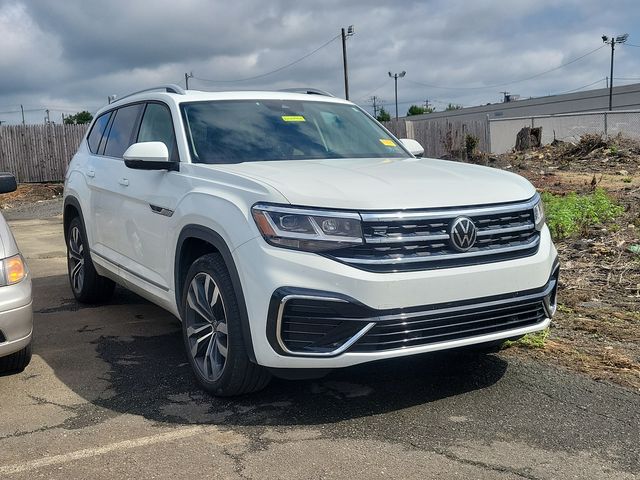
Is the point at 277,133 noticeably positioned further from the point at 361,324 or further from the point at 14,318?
the point at 14,318

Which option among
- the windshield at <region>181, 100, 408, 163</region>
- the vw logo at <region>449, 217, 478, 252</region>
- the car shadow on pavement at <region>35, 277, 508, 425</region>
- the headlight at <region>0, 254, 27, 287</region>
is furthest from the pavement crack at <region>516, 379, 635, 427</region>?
the headlight at <region>0, 254, 27, 287</region>

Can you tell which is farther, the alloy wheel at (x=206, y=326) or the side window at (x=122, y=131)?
the side window at (x=122, y=131)

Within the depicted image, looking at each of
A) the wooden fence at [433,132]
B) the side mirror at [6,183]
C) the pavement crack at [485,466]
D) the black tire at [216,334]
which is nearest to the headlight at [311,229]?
the black tire at [216,334]

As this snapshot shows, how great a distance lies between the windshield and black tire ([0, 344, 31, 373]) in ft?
5.55

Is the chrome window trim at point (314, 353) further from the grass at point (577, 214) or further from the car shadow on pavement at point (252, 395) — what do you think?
the grass at point (577, 214)

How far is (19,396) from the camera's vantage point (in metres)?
4.27

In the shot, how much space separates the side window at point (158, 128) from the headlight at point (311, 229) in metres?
1.40

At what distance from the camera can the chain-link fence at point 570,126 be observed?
27438mm

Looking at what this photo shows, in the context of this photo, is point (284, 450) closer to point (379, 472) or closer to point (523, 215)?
point (379, 472)

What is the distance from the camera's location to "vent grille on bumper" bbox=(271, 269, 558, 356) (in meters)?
3.40

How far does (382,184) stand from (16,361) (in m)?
2.70

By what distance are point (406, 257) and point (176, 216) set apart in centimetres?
160

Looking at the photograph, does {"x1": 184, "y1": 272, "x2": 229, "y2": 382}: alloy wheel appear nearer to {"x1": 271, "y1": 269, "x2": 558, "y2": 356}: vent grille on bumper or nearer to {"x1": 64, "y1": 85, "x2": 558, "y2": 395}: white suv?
{"x1": 64, "y1": 85, "x2": 558, "y2": 395}: white suv

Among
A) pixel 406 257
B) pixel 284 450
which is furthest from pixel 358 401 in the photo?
pixel 406 257
